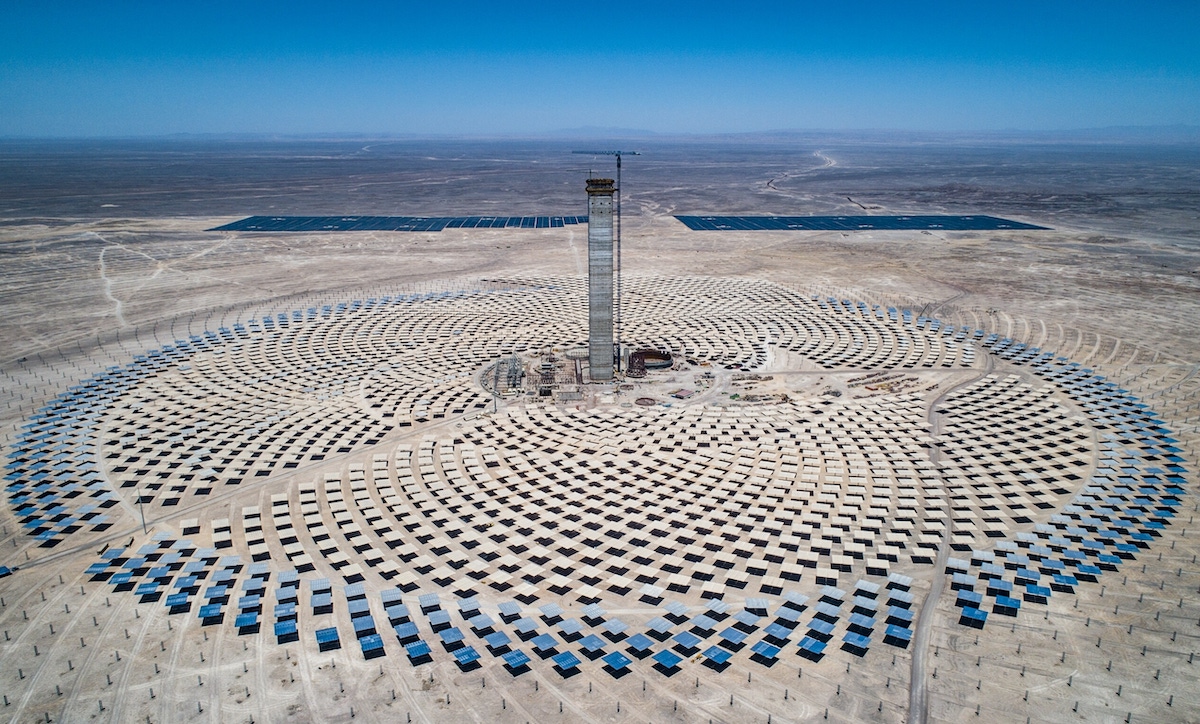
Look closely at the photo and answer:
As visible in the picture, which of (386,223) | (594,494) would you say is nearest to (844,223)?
(386,223)

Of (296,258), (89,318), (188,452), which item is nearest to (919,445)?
(188,452)

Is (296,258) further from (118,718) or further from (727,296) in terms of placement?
(118,718)

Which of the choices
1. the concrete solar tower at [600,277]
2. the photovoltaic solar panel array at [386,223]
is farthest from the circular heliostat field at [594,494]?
the photovoltaic solar panel array at [386,223]

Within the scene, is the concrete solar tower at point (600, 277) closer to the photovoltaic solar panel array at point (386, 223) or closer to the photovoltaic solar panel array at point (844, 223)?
the photovoltaic solar panel array at point (844, 223)

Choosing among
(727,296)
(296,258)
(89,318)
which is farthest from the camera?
(296,258)

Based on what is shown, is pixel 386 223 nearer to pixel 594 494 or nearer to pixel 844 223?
pixel 844 223

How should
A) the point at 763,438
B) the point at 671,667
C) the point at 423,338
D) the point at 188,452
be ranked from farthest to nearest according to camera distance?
the point at 423,338 → the point at 763,438 → the point at 188,452 → the point at 671,667

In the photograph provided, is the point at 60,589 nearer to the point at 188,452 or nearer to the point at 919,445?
the point at 188,452

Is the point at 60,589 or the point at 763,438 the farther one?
the point at 763,438
